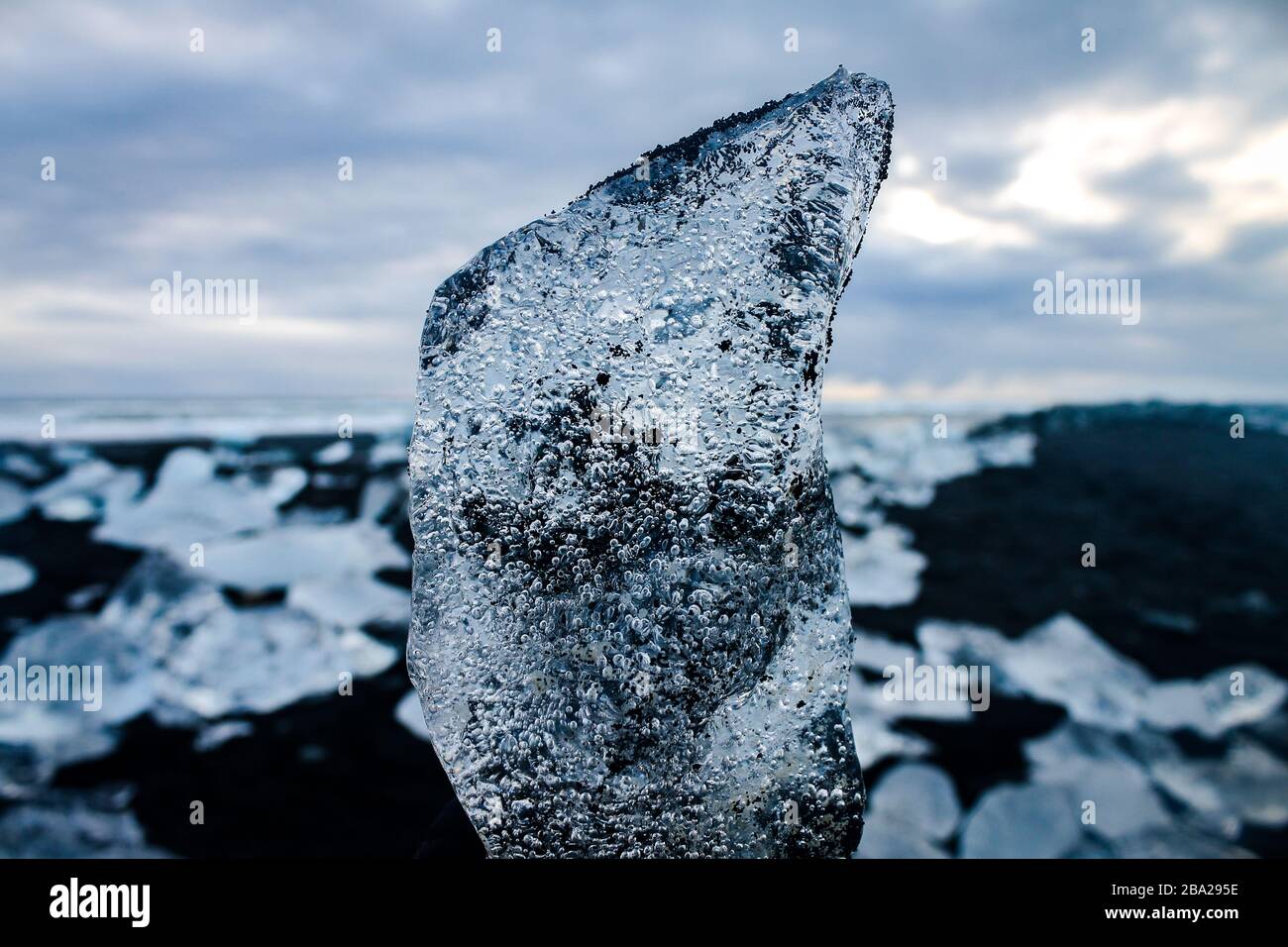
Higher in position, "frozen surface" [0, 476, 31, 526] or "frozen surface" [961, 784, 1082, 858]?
"frozen surface" [0, 476, 31, 526]

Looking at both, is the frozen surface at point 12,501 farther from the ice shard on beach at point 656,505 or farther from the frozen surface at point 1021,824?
the frozen surface at point 1021,824

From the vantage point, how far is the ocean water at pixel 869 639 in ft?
7.80

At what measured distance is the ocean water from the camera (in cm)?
238

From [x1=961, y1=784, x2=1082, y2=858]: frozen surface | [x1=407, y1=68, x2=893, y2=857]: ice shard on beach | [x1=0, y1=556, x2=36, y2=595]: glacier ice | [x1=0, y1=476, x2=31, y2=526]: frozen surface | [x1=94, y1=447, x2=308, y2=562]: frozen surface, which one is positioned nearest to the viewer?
[x1=407, y1=68, x2=893, y2=857]: ice shard on beach

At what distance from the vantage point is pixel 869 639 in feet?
10.4

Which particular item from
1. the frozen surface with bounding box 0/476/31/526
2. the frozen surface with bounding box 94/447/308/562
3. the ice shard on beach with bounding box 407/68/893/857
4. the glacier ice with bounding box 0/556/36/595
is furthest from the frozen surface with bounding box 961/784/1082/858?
the frozen surface with bounding box 0/476/31/526

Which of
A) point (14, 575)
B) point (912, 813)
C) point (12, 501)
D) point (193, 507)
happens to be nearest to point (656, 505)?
point (912, 813)

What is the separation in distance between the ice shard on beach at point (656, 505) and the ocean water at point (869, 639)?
342 millimetres

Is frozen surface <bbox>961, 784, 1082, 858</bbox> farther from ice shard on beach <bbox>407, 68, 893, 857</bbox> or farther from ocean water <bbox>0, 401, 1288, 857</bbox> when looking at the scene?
ice shard on beach <bbox>407, 68, 893, 857</bbox>

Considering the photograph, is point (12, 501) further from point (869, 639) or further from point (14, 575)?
point (869, 639)

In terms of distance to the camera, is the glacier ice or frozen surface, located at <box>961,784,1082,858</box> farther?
the glacier ice

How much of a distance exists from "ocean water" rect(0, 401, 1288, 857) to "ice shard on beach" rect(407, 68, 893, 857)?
13.4 inches

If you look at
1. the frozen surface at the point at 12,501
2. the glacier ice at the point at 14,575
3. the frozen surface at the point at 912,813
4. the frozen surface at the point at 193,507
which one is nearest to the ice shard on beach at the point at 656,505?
the frozen surface at the point at 912,813

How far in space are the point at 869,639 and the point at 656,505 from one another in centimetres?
→ 233
